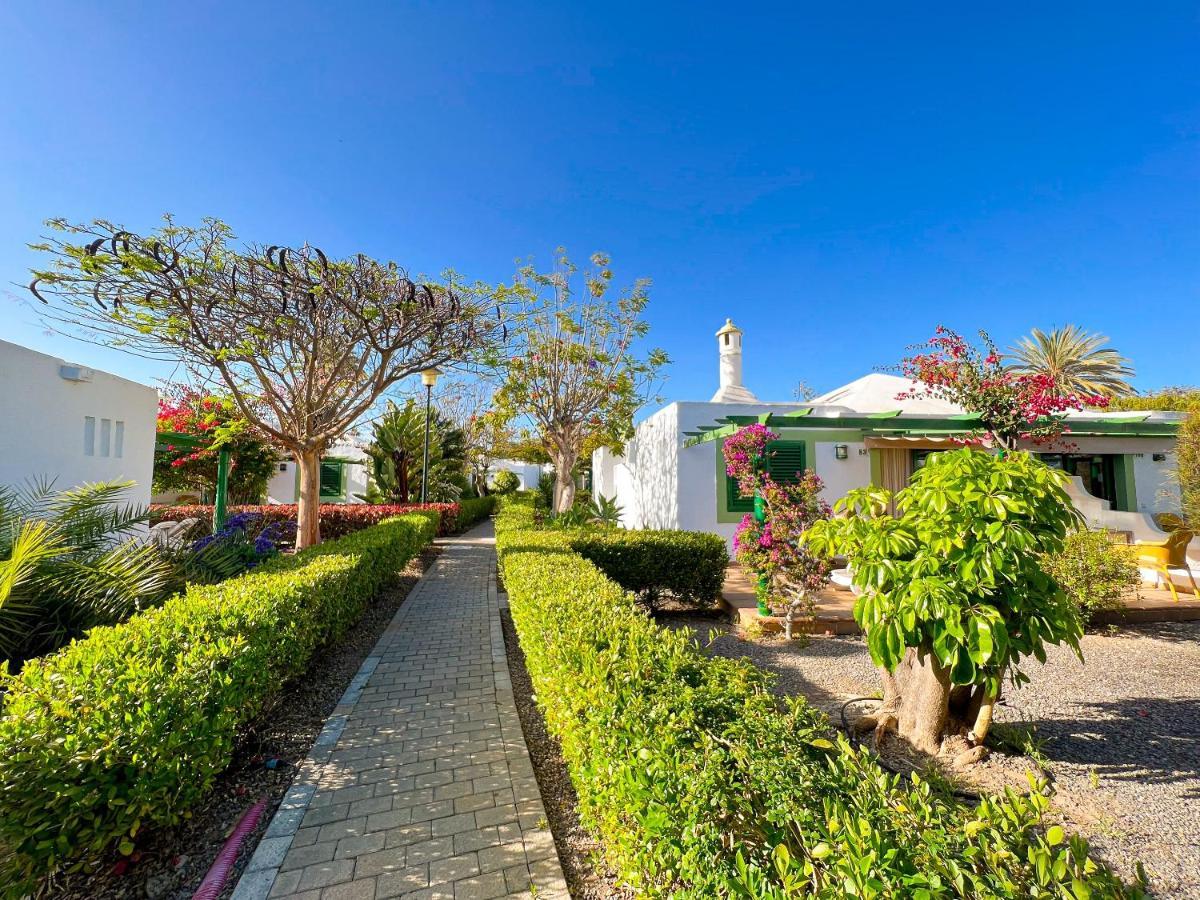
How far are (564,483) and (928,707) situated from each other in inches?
397

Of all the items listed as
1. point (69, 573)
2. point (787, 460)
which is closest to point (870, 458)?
point (787, 460)

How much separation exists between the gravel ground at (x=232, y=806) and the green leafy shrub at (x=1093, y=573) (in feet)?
26.5

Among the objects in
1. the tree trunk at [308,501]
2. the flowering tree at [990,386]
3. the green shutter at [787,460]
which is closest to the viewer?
the flowering tree at [990,386]

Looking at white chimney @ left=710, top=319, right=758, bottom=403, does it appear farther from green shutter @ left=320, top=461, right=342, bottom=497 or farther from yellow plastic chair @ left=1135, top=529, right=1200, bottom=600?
green shutter @ left=320, top=461, right=342, bottom=497

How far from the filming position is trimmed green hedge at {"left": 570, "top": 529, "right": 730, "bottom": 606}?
704 centimetres

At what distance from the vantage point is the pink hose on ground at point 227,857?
84.7 inches

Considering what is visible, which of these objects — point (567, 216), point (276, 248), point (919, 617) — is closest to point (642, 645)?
point (919, 617)

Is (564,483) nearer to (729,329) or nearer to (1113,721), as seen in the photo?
(729,329)

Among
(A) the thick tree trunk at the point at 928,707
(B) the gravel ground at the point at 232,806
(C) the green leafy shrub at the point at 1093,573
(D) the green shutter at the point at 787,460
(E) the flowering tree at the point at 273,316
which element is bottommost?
(B) the gravel ground at the point at 232,806

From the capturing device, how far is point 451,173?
9055 mm

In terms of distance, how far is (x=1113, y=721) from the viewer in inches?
146

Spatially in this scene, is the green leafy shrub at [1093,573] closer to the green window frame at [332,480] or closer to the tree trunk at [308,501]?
the tree trunk at [308,501]

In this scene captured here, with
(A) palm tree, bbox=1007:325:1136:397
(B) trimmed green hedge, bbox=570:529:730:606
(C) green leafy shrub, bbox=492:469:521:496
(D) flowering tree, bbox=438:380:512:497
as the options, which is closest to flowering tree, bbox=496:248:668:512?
(B) trimmed green hedge, bbox=570:529:730:606

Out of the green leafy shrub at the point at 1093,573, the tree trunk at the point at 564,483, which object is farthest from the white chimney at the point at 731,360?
the green leafy shrub at the point at 1093,573
